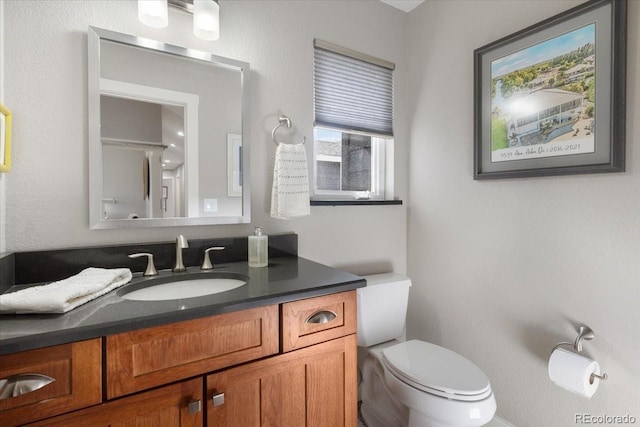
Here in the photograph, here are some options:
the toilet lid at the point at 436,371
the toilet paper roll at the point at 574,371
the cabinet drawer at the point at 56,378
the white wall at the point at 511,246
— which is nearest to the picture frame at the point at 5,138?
the cabinet drawer at the point at 56,378

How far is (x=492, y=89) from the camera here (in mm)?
1573

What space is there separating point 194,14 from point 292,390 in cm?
149

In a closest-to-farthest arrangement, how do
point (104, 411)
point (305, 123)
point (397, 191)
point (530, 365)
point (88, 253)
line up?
point (104, 411) → point (88, 253) → point (530, 365) → point (305, 123) → point (397, 191)

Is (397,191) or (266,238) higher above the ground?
(397,191)

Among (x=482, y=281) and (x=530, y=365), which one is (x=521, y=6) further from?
(x=530, y=365)

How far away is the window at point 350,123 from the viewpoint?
1766mm

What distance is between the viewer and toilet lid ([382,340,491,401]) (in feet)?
3.89

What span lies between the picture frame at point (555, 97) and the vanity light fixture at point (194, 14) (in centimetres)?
129

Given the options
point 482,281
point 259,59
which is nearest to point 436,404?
point 482,281

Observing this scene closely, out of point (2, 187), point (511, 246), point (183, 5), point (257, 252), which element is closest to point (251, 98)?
point (183, 5)

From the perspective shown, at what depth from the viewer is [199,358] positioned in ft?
2.79

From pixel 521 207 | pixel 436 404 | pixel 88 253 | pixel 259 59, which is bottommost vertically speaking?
pixel 436 404

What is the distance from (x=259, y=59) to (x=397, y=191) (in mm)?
1117

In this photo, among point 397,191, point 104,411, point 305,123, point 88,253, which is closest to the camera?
point 104,411
